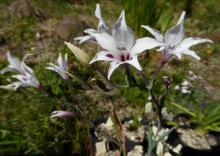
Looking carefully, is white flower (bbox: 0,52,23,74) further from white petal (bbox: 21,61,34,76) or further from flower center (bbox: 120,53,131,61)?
flower center (bbox: 120,53,131,61)

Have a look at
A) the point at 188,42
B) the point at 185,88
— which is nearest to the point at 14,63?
the point at 188,42

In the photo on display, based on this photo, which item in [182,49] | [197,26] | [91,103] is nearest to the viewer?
[182,49]

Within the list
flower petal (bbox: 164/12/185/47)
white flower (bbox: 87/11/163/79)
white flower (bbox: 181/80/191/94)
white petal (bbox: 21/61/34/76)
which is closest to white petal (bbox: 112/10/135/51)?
white flower (bbox: 87/11/163/79)

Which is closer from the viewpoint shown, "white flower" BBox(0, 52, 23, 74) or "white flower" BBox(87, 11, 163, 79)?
"white flower" BBox(87, 11, 163, 79)

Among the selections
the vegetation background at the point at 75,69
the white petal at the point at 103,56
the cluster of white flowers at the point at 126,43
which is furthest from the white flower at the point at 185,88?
the white petal at the point at 103,56

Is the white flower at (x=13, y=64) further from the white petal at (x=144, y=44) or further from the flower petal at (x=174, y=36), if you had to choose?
the flower petal at (x=174, y=36)

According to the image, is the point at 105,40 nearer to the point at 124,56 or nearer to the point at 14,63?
the point at 124,56

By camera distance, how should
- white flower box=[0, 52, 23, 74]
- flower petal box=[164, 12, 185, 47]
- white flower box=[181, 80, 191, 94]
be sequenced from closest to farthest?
1. flower petal box=[164, 12, 185, 47]
2. white flower box=[0, 52, 23, 74]
3. white flower box=[181, 80, 191, 94]

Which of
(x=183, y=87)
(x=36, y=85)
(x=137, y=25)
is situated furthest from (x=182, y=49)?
(x=137, y=25)

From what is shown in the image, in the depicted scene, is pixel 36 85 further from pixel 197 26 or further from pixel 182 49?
pixel 197 26
